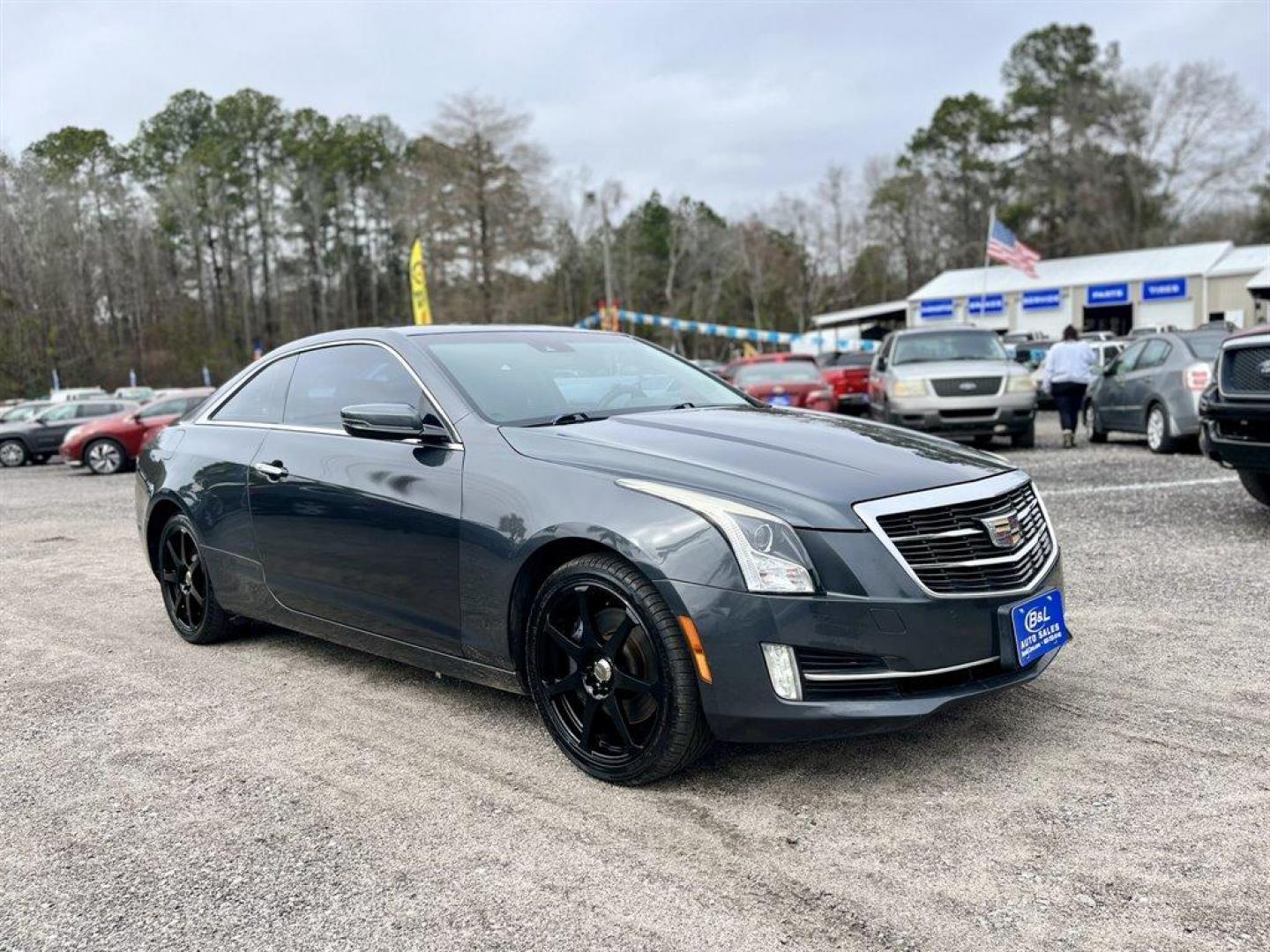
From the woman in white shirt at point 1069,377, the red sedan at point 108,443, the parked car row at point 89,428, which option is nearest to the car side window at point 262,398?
the woman in white shirt at point 1069,377

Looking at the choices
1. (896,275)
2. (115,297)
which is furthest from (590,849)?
(896,275)

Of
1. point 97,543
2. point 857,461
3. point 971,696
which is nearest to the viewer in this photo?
point 971,696

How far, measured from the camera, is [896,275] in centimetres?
7550

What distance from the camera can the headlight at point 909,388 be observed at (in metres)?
13.4

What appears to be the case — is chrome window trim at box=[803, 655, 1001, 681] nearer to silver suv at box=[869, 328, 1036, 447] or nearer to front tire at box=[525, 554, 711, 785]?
front tire at box=[525, 554, 711, 785]

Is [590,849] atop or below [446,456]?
below

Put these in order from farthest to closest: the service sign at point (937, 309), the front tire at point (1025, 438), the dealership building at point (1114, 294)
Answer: the service sign at point (937, 309) → the dealership building at point (1114, 294) → the front tire at point (1025, 438)

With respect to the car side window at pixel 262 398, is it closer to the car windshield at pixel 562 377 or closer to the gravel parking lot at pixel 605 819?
the car windshield at pixel 562 377

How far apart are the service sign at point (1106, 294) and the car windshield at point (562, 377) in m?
44.3

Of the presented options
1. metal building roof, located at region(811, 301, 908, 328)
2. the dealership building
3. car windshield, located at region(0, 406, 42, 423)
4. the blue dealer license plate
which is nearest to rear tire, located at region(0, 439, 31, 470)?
car windshield, located at region(0, 406, 42, 423)

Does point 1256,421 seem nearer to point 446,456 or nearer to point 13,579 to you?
point 446,456

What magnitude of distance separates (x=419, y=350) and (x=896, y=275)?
7540 centimetres

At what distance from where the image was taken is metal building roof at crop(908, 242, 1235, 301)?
4309cm

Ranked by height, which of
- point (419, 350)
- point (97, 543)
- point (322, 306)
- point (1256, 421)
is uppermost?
point (322, 306)
